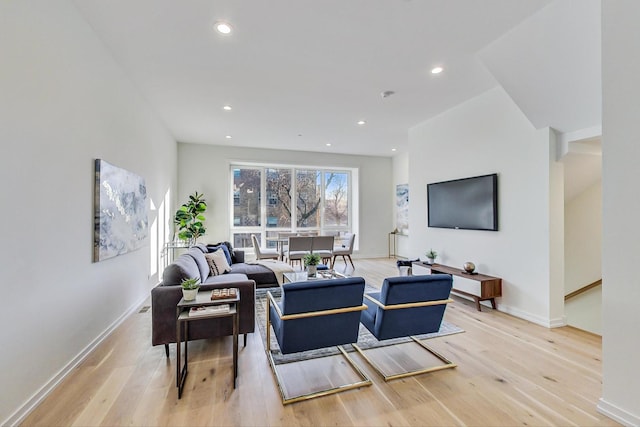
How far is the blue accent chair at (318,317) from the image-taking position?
2.02 m

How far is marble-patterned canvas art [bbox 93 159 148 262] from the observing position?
2752mm

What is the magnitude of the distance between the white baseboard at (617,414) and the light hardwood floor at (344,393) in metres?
0.05

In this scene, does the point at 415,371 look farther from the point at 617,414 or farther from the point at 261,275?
the point at 261,275

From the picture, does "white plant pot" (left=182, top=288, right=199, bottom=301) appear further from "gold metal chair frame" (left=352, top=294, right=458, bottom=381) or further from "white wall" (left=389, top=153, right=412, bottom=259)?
"white wall" (left=389, top=153, right=412, bottom=259)

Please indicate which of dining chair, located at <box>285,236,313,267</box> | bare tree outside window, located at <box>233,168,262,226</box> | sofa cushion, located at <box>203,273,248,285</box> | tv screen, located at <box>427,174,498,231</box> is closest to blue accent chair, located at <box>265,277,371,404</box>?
sofa cushion, located at <box>203,273,248,285</box>

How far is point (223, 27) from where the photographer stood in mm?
2574

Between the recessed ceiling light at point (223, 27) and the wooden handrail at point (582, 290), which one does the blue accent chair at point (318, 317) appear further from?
the wooden handrail at point (582, 290)

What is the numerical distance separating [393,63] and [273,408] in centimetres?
354

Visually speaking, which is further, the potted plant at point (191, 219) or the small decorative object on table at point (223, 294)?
the potted plant at point (191, 219)

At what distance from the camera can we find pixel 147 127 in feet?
14.3

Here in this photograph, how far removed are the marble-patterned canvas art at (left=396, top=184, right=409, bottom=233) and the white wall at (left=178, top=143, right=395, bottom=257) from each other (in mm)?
271

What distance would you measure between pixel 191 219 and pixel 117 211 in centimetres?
315

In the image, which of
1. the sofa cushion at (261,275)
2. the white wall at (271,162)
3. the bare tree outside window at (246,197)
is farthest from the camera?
the bare tree outside window at (246,197)

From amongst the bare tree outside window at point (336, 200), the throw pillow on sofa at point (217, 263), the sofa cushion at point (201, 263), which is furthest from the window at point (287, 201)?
the sofa cushion at point (201, 263)
